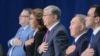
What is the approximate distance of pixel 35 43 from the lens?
4391mm

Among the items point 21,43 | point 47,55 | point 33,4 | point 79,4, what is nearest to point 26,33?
point 21,43

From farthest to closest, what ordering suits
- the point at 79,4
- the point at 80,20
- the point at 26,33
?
the point at 79,4 → the point at 26,33 → the point at 80,20

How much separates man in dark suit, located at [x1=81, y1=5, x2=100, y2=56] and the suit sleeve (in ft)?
1.01

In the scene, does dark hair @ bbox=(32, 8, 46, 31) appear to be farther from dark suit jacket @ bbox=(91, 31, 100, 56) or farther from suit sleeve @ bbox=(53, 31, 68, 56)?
dark suit jacket @ bbox=(91, 31, 100, 56)

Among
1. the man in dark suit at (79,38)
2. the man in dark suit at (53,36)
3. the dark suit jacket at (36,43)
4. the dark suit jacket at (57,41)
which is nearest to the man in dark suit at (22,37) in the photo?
the dark suit jacket at (36,43)

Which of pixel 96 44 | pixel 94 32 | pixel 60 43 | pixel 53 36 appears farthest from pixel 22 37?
pixel 96 44

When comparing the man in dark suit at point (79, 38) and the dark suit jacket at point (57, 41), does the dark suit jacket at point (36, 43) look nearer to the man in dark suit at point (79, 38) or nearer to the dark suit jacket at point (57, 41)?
the dark suit jacket at point (57, 41)

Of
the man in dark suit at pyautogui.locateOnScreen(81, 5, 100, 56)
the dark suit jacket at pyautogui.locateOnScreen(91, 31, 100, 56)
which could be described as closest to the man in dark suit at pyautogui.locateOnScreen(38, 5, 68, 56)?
the man in dark suit at pyautogui.locateOnScreen(81, 5, 100, 56)

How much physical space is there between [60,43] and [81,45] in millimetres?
226

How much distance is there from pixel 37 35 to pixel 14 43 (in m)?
0.56

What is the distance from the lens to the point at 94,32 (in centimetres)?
360

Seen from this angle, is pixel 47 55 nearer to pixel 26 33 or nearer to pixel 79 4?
pixel 26 33

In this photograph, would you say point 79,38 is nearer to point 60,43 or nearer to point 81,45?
point 81,45

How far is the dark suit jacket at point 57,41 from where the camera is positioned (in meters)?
3.84
